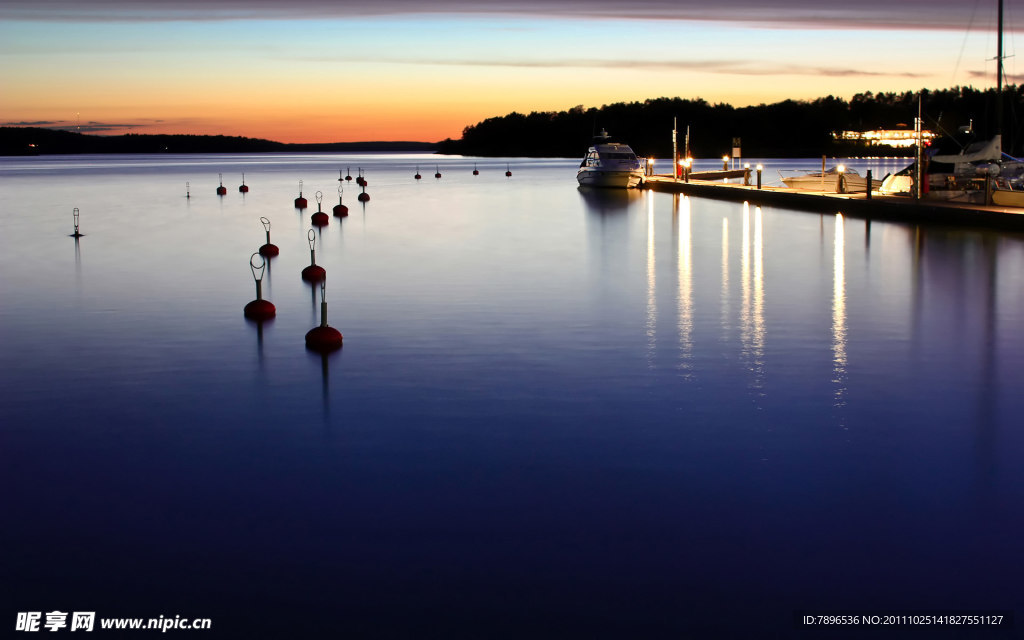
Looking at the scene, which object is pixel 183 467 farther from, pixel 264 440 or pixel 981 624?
pixel 981 624

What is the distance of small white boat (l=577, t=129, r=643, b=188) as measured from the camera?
65.4 m

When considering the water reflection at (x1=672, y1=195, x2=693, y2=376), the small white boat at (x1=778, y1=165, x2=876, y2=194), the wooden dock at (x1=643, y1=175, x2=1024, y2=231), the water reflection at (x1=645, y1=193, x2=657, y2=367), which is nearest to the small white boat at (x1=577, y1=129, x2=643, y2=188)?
the small white boat at (x1=778, y1=165, x2=876, y2=194)

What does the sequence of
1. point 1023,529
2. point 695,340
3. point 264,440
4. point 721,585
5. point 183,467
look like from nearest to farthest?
1. point 721,585
2. point 1023,529
3. point 183,467
4. point 264,440
5. point 695,340

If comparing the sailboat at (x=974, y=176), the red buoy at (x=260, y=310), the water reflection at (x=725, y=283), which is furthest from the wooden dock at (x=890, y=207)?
the red buoy at (x=260, y=310)

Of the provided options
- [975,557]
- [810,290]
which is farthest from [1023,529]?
[810,290]

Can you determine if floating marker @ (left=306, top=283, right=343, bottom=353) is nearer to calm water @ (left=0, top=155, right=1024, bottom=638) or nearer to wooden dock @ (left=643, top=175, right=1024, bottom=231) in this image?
calm water @ (left=0, top=155, right=1024, bottom=638)

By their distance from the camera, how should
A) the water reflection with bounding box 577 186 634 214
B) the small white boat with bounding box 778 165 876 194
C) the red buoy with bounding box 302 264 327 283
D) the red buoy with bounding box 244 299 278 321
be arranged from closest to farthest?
the red buoy with bounding box 244 299 278 321, the red buoy with bounding box 302 264 327 283, the small white boat with bounding box 778 165 876 194, the water reflection with bounding box 577 186 634 214

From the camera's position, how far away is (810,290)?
1853 centimetres

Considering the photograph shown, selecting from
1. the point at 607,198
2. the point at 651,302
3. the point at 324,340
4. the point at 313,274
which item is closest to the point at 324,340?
the point at 324,340

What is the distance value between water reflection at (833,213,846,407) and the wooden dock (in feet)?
16.5

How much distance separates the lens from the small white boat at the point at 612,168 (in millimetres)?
65375

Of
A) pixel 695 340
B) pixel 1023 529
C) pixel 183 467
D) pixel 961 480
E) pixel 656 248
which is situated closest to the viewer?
pixel 1023 529

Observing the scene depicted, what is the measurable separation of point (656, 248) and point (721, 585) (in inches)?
862

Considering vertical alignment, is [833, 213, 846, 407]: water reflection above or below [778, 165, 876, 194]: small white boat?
below
